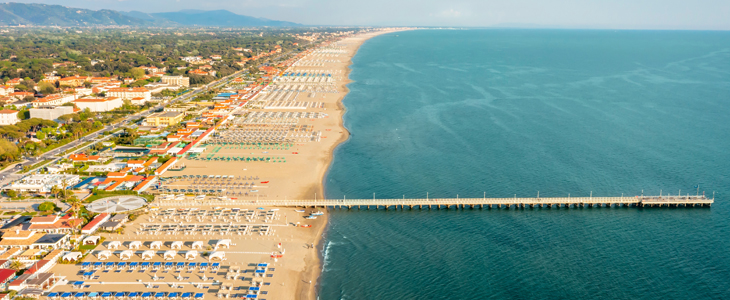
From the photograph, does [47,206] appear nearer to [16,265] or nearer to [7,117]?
[16,265]

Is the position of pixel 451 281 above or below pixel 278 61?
below

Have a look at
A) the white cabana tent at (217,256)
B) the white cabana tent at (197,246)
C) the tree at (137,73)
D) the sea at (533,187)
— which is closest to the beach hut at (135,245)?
the white cabana tent at (197,246)

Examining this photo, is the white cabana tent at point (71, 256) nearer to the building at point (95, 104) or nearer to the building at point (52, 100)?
the building at point (95, 104)

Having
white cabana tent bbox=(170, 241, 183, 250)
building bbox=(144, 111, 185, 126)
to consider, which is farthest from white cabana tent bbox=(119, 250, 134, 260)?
building bbox=(144, 111, 185, 126)

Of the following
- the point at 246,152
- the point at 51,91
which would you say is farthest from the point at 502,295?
the point at 51,91

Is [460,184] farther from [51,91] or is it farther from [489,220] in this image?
[51,91]

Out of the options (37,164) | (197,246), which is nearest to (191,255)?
(197,246)

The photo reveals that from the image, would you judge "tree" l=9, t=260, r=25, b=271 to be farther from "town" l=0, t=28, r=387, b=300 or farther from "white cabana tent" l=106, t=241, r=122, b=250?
"white cabana tent" l=106, t=241, r=122, b=250
